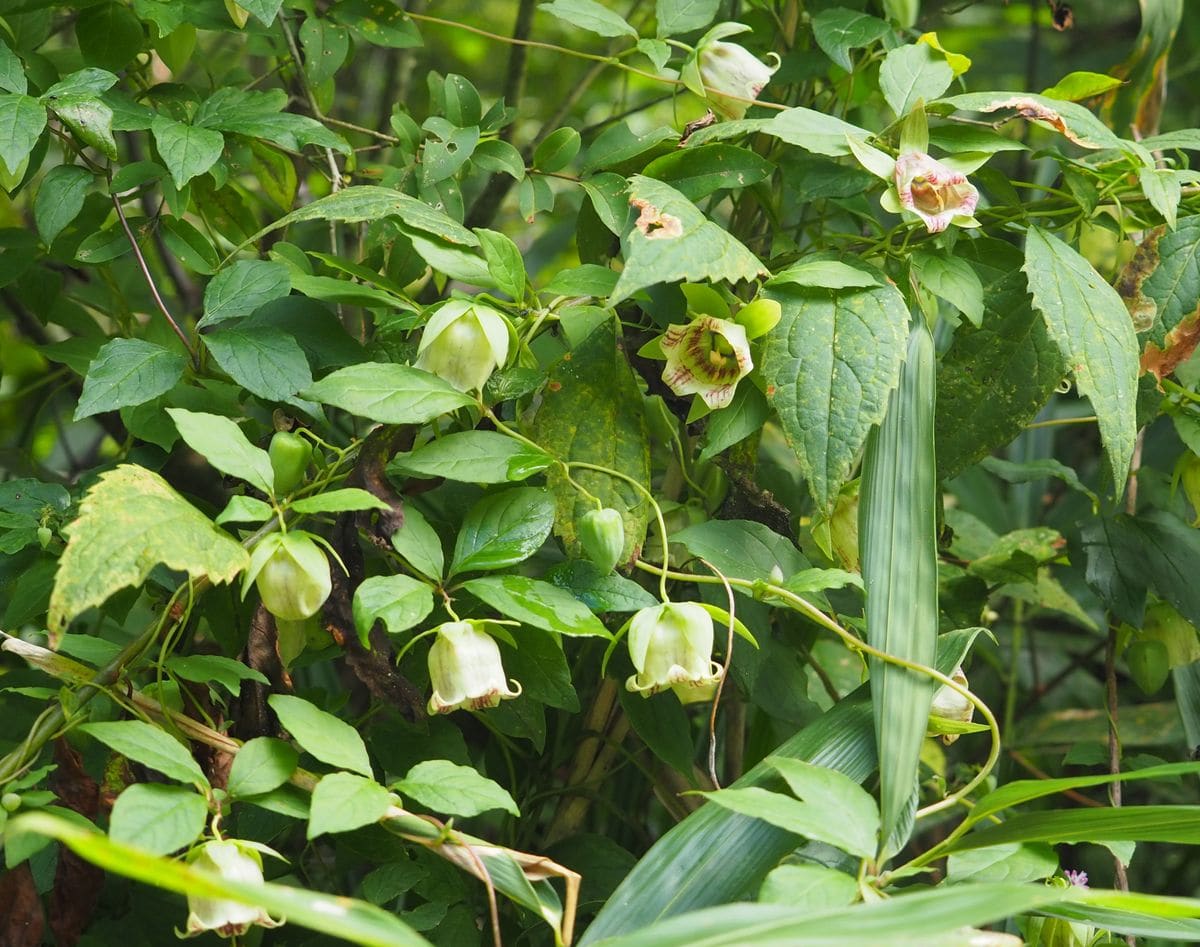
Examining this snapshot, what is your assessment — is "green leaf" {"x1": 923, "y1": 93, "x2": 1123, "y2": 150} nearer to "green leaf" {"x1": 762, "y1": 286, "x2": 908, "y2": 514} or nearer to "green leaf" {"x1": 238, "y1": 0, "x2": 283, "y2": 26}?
"green leaf" {"x1": 762, "y1": 286, "x2": 908, "y2": 514}

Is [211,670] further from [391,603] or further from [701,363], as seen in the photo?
[701,363]

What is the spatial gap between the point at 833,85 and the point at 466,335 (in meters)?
0.50

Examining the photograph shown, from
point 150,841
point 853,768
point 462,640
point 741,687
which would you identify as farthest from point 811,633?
point 150,841

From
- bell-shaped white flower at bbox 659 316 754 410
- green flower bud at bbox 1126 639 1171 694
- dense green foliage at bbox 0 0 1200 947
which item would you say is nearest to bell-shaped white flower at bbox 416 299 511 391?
dense green foliage at bbox 0 0 1200 947

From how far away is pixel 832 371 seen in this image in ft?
1.96

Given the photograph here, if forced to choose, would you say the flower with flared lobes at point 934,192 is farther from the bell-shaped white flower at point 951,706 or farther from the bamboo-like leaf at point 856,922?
the bamboo-like leaf at point 856,922

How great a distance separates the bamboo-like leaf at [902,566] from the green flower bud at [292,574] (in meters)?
0.30

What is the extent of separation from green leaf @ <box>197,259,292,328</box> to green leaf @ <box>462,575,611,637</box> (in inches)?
8.9

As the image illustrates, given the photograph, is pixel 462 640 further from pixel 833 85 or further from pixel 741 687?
pixel 833 85

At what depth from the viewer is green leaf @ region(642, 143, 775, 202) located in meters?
0.69

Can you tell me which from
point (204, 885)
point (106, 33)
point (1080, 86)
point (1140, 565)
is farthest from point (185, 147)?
point (1140, 565)

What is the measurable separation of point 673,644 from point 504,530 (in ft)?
0.38

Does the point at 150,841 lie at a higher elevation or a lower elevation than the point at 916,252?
lower

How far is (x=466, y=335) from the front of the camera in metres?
0.59
